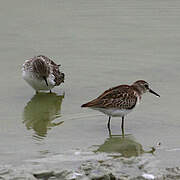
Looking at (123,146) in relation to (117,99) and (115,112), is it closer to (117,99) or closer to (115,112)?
(115,112)

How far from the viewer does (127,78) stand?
13.3 metres

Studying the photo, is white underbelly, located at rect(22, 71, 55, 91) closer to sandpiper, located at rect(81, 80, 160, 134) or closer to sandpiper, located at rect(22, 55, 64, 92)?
sandpiper, located at rect(22, 55, 64, 92)

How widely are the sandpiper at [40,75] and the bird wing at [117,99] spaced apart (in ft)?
7.97

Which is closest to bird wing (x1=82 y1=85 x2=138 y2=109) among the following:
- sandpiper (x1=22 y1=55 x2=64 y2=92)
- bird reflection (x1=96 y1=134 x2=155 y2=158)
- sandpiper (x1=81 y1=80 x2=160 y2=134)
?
sandpiper (x1=81 y1=80 x2=160 y2=134)

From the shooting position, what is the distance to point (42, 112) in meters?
12.0

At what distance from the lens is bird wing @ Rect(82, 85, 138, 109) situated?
1055cm

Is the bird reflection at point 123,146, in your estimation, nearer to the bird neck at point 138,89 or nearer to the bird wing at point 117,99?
the bird wing at point 117,99

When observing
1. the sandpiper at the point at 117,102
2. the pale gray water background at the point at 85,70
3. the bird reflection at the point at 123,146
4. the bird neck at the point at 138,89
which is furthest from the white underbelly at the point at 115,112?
the bird neck at the point at 138,89

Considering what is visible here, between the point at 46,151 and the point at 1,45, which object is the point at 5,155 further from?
the point at 1,45

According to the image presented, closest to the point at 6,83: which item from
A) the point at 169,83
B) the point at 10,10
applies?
the point at 169,83

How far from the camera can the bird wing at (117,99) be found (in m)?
10.6

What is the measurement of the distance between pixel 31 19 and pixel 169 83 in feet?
18.8

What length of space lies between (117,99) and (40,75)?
2.71m

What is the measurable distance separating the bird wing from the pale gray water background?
0.44m
